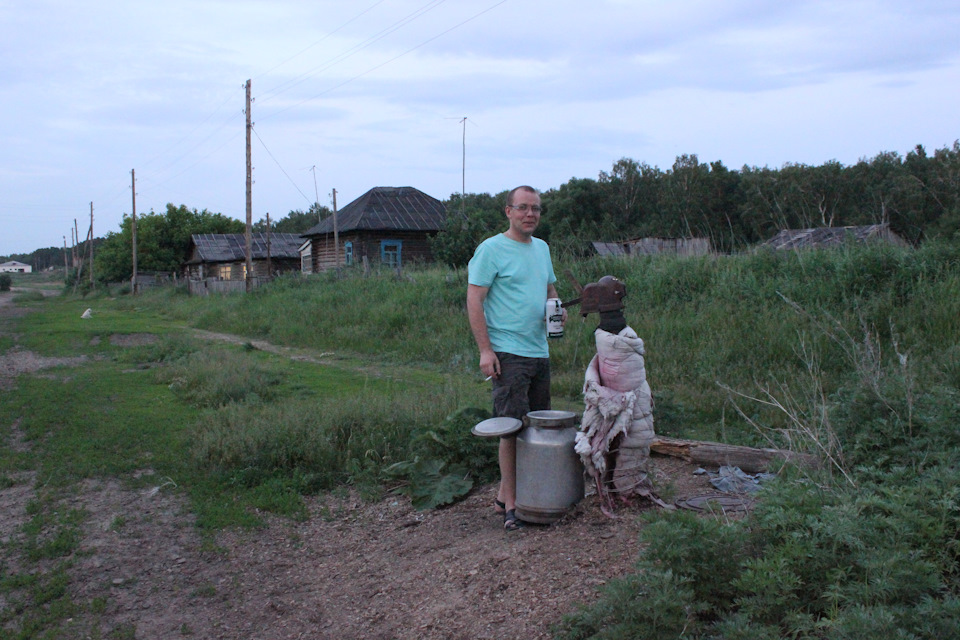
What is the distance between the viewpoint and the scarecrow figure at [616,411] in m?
4.14

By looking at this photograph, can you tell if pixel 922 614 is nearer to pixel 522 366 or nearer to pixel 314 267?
pixel 522 366

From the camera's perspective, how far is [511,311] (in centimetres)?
452

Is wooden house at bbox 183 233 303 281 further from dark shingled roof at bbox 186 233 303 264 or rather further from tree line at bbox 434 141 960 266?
tree line at bbox 434 141 960 266

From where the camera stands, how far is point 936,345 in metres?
8.47

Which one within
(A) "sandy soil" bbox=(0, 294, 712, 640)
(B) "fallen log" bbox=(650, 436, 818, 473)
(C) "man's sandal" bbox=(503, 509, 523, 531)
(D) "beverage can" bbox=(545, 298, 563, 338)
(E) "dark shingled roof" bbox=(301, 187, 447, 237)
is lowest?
(A) "sandy soil" bbox=(0, 294, 712, 640)

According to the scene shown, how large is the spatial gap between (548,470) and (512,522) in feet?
1.36

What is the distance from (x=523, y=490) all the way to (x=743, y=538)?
160 centimetres

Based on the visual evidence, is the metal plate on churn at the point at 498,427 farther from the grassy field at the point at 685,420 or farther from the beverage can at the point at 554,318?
the grassy field at the point at 685,420

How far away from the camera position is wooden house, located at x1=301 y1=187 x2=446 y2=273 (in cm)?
3425

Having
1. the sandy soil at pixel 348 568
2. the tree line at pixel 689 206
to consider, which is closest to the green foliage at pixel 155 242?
the tree line at pixel 689 206

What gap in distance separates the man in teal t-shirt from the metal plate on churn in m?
0.13

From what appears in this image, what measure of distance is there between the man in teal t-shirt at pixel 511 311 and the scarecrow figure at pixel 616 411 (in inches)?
16.7

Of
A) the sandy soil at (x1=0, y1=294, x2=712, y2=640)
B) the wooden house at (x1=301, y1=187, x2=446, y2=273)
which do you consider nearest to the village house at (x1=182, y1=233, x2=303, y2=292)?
the wooden house at (x1=301, y1=187, x2=446, y2=273)

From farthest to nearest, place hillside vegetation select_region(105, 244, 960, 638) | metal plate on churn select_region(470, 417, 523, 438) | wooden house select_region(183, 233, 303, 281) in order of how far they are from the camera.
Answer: wooden house select_region(183, 233, 303, 281) → metal plate on churn select_region(470, 417, 523, 438) → hillside vegetation select_region(105, 244, 960, 638)
